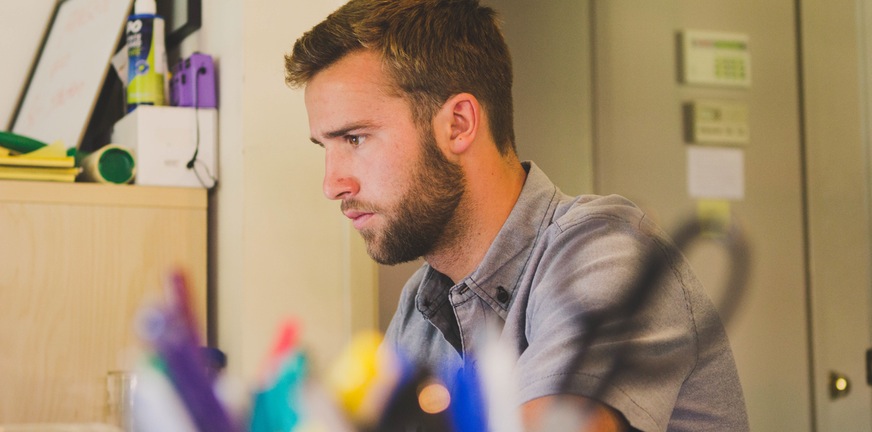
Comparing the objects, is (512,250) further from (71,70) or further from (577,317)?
(71,70)

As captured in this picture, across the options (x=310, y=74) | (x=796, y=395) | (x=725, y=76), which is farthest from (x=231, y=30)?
(x=796, y=395)

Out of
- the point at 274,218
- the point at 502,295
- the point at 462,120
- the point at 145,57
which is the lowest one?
the point at 502,295

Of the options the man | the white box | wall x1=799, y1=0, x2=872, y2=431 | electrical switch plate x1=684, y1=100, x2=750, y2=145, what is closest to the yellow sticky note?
the man

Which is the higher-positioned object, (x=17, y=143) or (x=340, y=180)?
(x=17, y=143)

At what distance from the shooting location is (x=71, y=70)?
1863 mm

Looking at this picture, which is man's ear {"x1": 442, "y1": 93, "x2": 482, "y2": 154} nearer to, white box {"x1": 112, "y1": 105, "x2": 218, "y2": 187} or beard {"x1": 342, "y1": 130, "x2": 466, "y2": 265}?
beard {"x1": 342, "y1": 130, "x2": 466, "y2": 265}

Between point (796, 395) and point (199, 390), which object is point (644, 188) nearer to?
point (796, 395)

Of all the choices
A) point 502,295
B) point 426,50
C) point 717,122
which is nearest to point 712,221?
point 502,295

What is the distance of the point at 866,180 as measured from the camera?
1.84 metres

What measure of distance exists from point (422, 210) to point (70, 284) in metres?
0.68

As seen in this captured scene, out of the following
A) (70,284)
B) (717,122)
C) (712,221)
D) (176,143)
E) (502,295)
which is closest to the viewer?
(712,221)

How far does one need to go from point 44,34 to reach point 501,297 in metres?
1.55

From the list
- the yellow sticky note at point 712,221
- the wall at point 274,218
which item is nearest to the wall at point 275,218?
the wall at point 274,218

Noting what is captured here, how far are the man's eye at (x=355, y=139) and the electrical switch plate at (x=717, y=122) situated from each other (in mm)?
899
